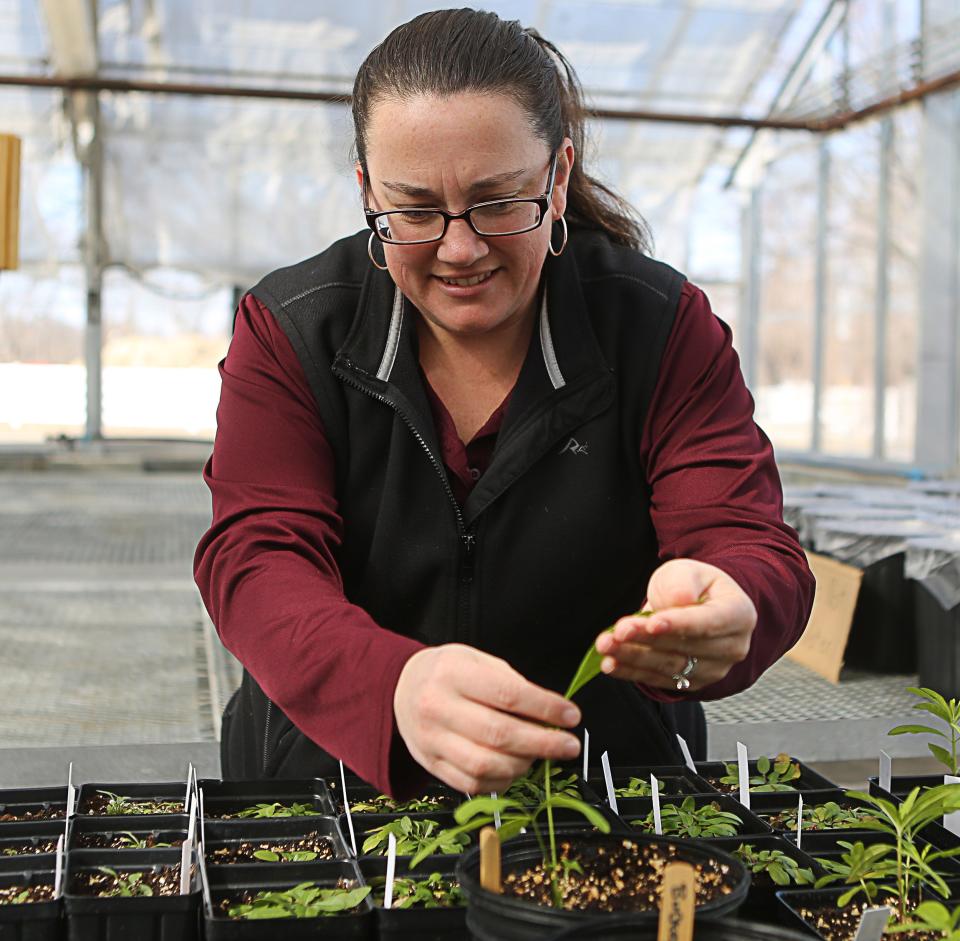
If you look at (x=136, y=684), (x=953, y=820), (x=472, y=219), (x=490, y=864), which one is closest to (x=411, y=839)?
(x=490, y=864)

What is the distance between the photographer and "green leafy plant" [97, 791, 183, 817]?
1317 mm

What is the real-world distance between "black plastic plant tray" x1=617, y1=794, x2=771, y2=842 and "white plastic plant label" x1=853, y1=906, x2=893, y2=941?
1.06ft

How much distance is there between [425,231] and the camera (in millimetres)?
1306

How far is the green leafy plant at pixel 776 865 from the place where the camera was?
1.09 metres

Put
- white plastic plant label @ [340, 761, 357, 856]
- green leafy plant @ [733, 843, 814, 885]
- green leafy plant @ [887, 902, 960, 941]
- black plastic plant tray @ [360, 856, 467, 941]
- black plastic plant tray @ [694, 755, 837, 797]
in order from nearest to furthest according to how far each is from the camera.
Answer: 1. green leafy plant @ [887, 902, 960, 941]
2. black plastic plant tray @ [360, 856, 467, 941]
3. green leafy plant @ [733, 843, 814, 885]
4. white plastic plant label @ [340, 761, 357, 856]
5. black plastic plant tray @ [694, 755, 837, 797]

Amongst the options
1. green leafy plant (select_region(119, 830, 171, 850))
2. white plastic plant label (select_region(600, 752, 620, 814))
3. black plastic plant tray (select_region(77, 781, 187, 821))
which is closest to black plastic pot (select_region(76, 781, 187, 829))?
black plastic plant tray (select_region(77, 781, 187, 821))

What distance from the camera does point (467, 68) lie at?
4.15ft

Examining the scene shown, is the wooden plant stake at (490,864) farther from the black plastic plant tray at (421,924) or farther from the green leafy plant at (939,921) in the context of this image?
the green leafy plant at (939,921)

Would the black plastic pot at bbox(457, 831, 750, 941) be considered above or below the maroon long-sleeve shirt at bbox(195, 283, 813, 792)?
below

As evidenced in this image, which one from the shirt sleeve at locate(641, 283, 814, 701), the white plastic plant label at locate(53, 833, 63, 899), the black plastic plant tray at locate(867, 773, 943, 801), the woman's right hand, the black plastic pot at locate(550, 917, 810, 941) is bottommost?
the black plastic plant tray at locate(867, 773, 943, 801)

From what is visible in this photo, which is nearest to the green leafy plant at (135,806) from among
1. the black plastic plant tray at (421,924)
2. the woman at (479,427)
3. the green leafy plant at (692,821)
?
the woman at (479,427)

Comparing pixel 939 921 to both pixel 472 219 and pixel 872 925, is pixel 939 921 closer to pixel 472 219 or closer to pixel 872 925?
pixel 872 925

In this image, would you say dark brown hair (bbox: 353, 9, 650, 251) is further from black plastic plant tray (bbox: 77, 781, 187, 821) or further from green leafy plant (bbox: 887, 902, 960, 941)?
green leafy plant (bbox: 887, 902, 960, 941)

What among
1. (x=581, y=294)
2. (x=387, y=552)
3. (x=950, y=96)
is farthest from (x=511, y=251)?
(x=950, y=96)
